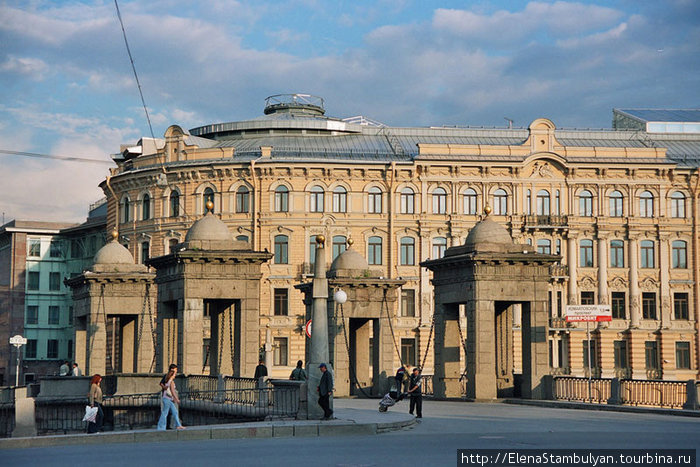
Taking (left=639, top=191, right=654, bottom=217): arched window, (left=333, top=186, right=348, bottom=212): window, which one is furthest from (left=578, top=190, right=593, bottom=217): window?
(left=333, top=186, right=348, bottom=212): window

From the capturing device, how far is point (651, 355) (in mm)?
70812

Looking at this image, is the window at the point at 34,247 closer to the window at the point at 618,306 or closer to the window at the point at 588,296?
the window at the point at 588,296

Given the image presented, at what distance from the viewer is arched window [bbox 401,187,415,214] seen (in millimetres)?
71000

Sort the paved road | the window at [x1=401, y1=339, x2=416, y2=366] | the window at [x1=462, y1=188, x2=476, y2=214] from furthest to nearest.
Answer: the window at [x1=462, y1=188, x2=476, y2=214], the window at [x1=401, y1=339, x2=416, y2=366], the paved road

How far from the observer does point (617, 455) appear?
56.7 ft

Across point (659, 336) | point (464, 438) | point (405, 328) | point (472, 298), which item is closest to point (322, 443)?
point (464, 438)

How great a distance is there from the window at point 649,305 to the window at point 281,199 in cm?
2354

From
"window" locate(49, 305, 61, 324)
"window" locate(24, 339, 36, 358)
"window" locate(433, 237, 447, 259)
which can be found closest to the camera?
"window" locate(433, 237, 447, 259)

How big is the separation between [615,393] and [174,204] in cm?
4625

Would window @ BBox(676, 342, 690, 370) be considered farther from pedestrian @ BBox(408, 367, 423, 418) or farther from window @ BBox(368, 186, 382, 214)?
pedestrian @ BBox(408, 367, 423, 418)

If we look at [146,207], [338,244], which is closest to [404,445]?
[338,244]

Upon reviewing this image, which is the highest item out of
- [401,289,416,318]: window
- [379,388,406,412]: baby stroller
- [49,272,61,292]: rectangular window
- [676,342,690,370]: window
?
[49,272,61,292]: rectangular window

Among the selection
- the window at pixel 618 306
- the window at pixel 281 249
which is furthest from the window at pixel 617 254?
the window at pixel 281 249

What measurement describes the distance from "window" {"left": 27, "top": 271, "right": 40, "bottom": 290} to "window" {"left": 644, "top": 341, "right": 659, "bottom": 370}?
5046 centimetres
